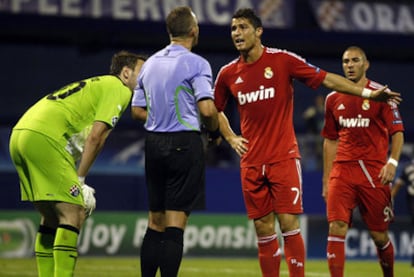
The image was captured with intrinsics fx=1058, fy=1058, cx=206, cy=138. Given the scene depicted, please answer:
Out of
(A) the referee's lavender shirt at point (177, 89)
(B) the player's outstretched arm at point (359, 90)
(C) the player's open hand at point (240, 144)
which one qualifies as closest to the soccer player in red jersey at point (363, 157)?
(B) the player's outstretched arm at point (359, 90)

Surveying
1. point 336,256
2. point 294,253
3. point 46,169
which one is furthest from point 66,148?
point 336,256

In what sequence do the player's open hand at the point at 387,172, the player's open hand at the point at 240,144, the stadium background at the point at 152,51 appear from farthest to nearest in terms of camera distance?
the stadium background at the point at 152,51 → the player's open hand at the point at 387,172 → the player's open hand at the point at 240,144

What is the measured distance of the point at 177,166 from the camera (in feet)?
25.6

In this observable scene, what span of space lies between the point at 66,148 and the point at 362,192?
3.28 metres

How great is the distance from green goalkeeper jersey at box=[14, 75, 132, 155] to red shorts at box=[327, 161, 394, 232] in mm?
2735

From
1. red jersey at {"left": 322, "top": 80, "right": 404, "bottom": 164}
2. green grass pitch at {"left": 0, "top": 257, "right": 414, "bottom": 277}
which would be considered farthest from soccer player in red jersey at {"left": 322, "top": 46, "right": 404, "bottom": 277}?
green grass pitch at {"left": 0, "top": 257, "right": 414, "bottom": 277}

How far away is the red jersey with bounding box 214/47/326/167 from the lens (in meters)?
8.91

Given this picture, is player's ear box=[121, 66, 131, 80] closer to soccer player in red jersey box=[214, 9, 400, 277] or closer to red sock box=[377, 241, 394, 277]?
soccer player in red jersey box=[214, 9, 400, 277]

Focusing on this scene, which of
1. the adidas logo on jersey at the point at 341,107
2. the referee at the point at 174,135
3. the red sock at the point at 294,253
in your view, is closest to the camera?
the referee at the point at 174,135

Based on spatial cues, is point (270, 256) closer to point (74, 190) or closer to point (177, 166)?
point (177, 166)

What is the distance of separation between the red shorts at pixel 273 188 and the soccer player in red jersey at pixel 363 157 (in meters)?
1.15

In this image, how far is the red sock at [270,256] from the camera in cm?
886

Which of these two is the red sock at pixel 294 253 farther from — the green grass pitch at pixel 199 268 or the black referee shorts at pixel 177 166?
the green grass pitch at pixel 199 268

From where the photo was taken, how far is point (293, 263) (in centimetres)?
869
